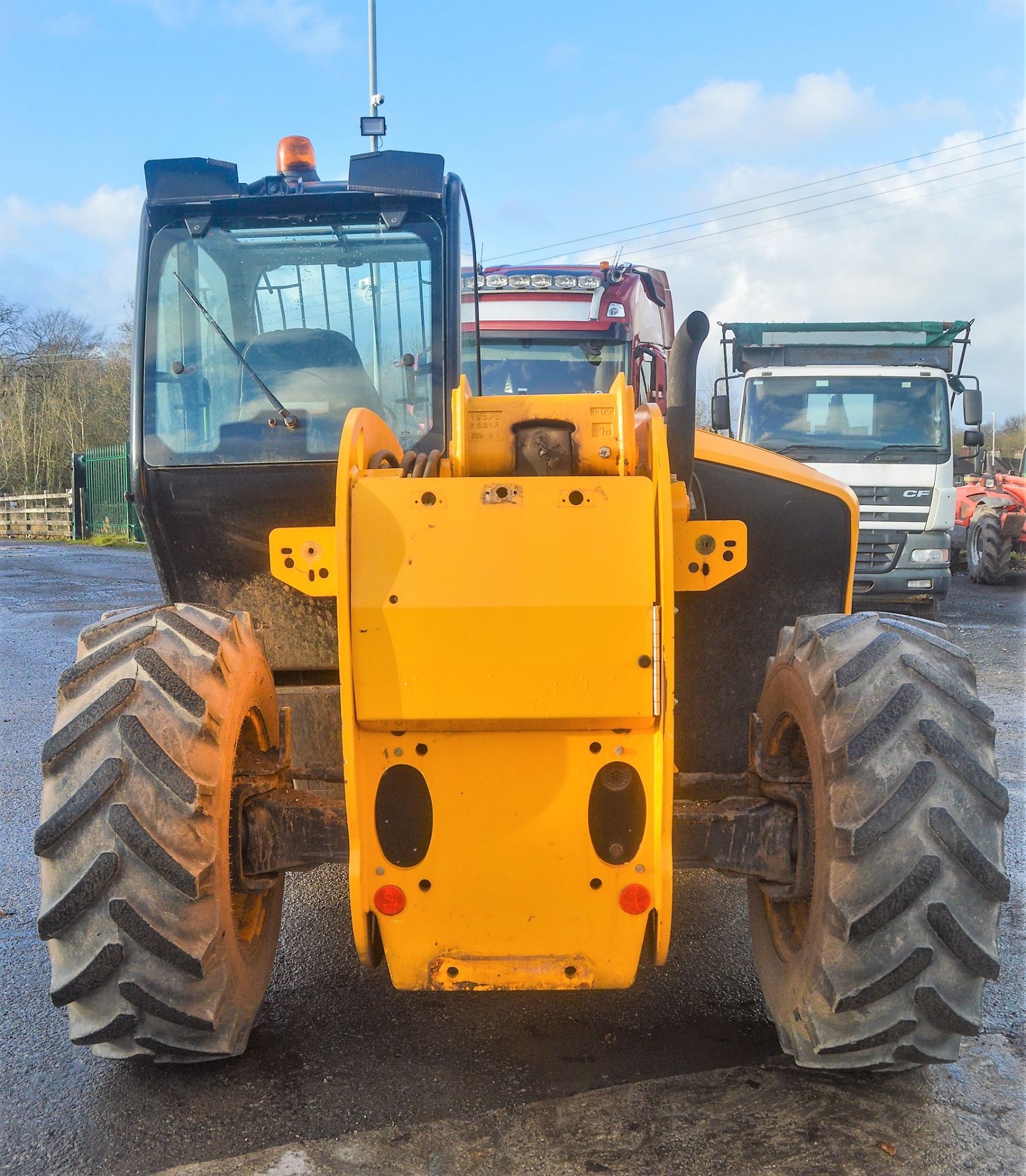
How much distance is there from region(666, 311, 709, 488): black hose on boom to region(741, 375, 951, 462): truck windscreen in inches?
385

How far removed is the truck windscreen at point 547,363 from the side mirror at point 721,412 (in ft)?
5.69

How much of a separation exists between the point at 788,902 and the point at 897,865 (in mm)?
533

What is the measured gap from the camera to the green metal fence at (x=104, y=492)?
100 ft

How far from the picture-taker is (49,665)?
9.94 m

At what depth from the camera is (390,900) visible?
2.70 m

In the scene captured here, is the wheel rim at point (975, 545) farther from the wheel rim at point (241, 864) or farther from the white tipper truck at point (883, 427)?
the wheel rim at point (241, 864)

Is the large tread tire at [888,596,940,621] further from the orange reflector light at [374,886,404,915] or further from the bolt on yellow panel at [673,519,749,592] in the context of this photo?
the orange reflector light at [374,886,404,915]

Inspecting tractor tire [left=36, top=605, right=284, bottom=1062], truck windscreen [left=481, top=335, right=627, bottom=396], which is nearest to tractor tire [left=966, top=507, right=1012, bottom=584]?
truck windscreen [left=481, top=335, right=627, bottom=396]

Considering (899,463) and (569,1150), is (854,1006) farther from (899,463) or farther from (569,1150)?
(899,463)

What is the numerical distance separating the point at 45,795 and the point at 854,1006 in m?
1.99

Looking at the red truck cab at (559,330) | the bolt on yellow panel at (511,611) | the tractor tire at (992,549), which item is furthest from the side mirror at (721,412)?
the bolt on yellow panel at (511,611)

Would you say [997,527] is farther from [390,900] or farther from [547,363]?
[390,900]

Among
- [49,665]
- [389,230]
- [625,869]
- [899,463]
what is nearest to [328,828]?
[625,869]

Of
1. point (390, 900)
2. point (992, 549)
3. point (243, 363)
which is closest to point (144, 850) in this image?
point (390, 900)
